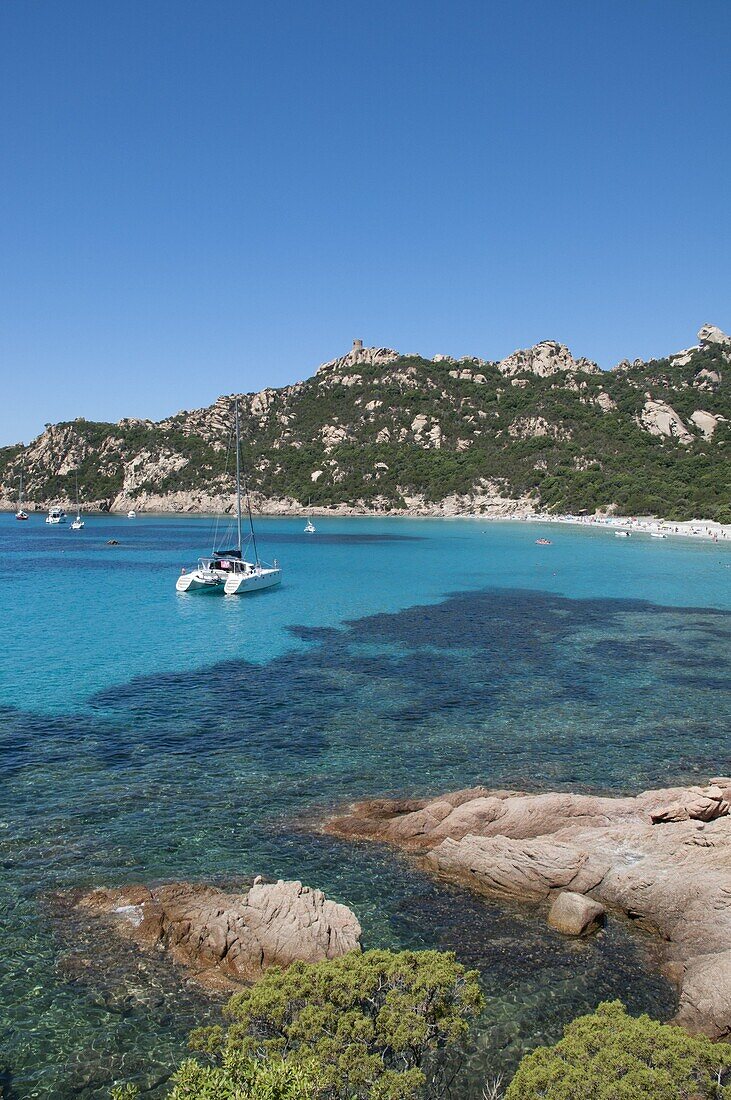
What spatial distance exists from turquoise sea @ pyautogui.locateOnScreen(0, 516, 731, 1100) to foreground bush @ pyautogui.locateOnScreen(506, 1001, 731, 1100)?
3.00 metres

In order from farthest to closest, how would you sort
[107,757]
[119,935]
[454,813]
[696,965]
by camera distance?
[107,757], [454,813], [119,935], [696,965]

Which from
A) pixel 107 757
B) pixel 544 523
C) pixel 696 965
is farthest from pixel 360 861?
pixel 544 523

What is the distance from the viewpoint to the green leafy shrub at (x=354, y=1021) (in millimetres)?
6996

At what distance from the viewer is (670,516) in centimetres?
13325

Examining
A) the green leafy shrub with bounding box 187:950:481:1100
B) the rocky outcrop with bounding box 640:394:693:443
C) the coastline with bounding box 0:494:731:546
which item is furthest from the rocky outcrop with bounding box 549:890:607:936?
the rocky outcrop with bounding box 640:394:693:443

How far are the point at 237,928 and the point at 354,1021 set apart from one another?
187 inches

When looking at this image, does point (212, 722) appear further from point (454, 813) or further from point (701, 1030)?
point (701, 1030)

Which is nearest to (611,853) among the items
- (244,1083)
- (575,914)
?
(575,914)

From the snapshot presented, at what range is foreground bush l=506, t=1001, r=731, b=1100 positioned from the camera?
6.56 meters

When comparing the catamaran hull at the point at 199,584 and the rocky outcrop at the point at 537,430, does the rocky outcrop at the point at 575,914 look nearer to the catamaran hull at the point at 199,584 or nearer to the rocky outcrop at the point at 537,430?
the catamaran hull at the point at 199,584

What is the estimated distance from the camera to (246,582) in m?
54.2

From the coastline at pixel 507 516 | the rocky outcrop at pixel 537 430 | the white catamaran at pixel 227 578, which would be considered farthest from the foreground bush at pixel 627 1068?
the rocky outcrop at pixel 537 430

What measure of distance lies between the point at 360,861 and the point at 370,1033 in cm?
756

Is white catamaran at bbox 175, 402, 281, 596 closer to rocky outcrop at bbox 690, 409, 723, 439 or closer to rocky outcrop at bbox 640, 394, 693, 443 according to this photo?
rocky outcrop at bbox 640, 394, 693, 443
